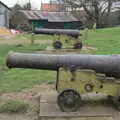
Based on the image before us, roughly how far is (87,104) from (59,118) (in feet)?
3.01

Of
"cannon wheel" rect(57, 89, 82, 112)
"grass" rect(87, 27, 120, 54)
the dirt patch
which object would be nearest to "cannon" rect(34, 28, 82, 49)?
"grass" rect(87, 27, 120, 54)

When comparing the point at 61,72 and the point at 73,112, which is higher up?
the point at 61,72

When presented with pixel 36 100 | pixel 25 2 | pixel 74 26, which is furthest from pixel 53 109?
pixel 25 2

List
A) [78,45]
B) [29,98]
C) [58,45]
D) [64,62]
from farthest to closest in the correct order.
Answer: [58,45], [78,45], [29,98], [64,62]

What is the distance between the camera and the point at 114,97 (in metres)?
8.75

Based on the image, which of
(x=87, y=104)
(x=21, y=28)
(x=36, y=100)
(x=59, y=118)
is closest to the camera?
(x=59, y=118)

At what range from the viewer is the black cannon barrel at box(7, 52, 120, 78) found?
337 inches

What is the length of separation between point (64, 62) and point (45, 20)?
50.3m

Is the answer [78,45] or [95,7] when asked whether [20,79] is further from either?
[95,7]

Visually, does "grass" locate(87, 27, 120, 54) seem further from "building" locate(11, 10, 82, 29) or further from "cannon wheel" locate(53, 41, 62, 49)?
"building" locate(11, 10, 82, 29)

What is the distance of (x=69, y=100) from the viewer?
8453 millimetres

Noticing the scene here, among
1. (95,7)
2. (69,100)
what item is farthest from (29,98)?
(95,7)

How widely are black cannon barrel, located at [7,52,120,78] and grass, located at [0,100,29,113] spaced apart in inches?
33.0

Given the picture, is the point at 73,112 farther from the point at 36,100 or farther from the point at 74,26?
the point at 74,26
